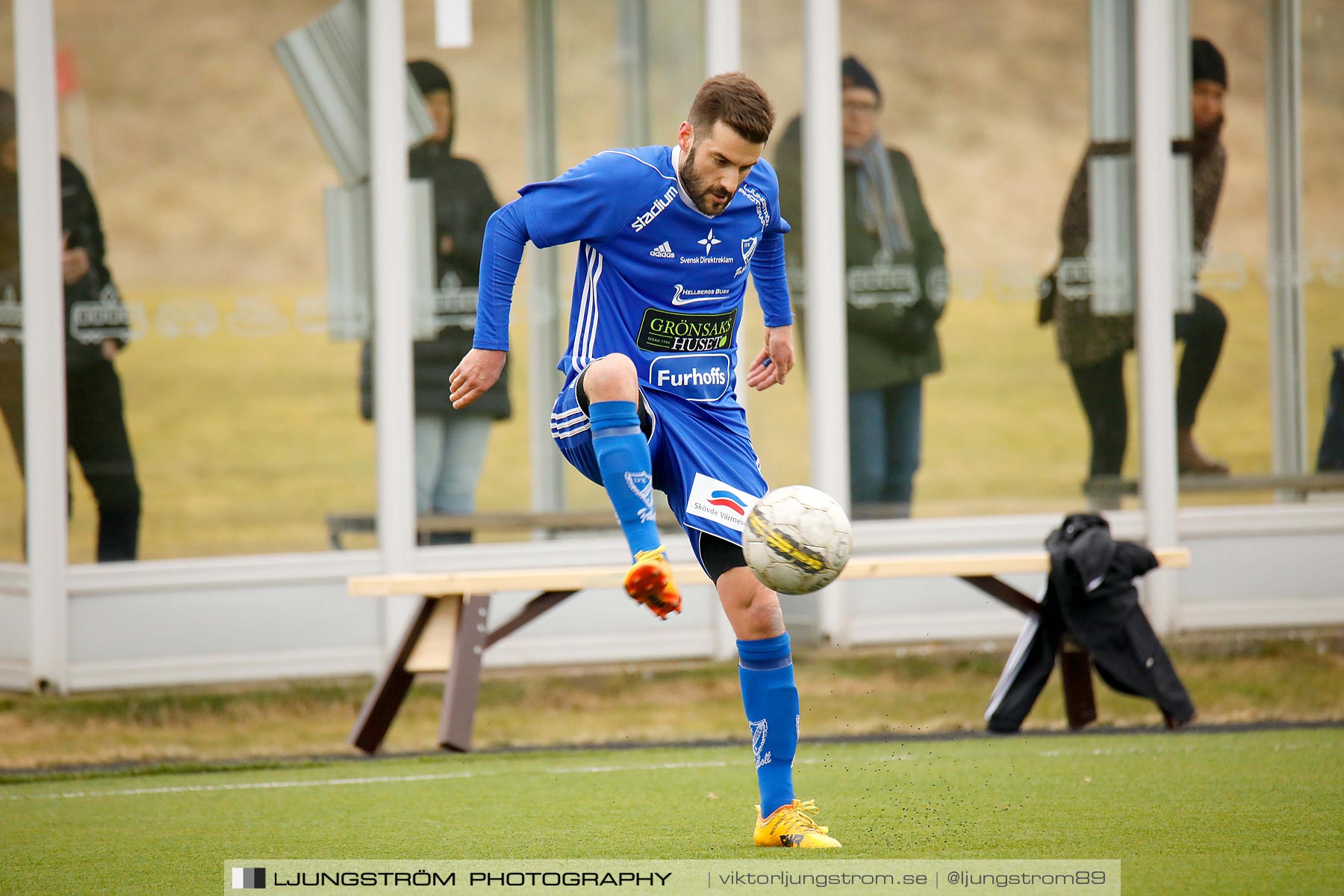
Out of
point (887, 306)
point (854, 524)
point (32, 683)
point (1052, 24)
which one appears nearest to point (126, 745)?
point (32, 683)

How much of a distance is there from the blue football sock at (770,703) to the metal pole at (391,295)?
154 inches

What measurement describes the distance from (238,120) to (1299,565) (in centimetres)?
598

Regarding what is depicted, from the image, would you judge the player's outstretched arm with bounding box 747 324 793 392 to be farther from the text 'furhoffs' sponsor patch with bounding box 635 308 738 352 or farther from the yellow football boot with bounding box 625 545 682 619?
the yellow football boot with bounding box 625 545 682 619

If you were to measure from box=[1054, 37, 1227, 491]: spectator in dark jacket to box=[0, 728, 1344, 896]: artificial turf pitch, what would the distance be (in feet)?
8.11

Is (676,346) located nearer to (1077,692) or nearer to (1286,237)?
(1077,692)

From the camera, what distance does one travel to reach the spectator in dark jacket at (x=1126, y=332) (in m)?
8.73

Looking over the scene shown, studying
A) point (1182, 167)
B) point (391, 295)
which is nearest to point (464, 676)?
point (391, 295)

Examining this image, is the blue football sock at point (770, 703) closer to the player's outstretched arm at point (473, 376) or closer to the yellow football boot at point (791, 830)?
the yellow football boot at point (791, 830)

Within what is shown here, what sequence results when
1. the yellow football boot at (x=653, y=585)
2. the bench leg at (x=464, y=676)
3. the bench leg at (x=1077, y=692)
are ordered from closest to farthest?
1. the yellow football boot at (x=653, y=585)
2. the bench leg at (x=464, y=676)
3. the bench leg at (x=1077, y=692)

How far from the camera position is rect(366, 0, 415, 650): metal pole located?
7.93 metres

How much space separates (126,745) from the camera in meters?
7.07

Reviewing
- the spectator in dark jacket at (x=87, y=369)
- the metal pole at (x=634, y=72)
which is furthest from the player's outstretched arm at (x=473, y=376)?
the metal pole at (x=634, y=72)

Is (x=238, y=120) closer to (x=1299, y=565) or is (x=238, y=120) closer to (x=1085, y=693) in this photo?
(x=1085, y=693)

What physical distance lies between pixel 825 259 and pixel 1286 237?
2.81 meters
